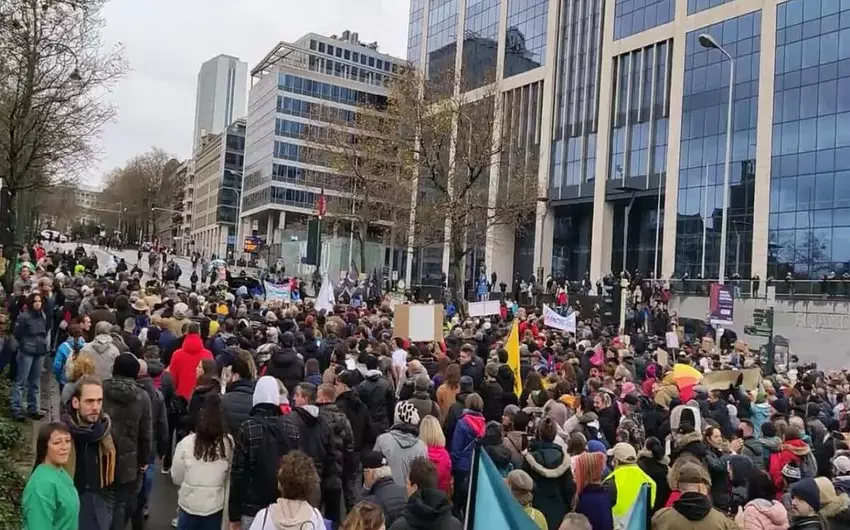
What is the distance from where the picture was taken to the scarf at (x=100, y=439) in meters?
5.24

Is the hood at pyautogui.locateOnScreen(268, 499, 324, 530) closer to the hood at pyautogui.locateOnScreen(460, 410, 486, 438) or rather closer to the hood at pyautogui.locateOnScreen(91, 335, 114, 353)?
the hood at pyautogui.locateOnScreen(460, 410, 486, 438)

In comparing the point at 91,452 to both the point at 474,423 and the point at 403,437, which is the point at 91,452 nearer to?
the point at 403,437

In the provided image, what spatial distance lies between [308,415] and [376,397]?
2.17 meters

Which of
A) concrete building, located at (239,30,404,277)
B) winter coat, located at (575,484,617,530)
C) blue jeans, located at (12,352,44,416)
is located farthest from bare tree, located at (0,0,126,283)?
concrete building, located at (239,30,404,277)

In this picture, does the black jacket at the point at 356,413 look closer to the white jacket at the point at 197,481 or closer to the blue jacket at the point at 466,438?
the blue jacket at the point at 466,438

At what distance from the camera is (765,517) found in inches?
224

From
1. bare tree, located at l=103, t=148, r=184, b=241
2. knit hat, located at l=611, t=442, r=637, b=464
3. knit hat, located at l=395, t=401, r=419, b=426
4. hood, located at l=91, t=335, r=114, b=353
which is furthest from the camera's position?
bare tree, located at l=103, t=148, r=184, b=241

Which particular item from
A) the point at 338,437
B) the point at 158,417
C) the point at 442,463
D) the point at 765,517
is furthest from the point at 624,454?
the point at 158,417

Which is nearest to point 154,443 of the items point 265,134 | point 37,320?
point 37,320

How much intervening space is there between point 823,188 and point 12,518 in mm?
43497

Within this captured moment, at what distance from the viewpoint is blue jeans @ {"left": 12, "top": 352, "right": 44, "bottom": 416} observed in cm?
1046

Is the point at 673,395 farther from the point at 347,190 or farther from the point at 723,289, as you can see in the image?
the point at 347,190

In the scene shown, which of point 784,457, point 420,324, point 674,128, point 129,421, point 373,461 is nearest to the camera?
point 373,461

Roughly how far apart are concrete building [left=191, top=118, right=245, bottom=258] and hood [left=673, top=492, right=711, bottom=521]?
10830 cm
